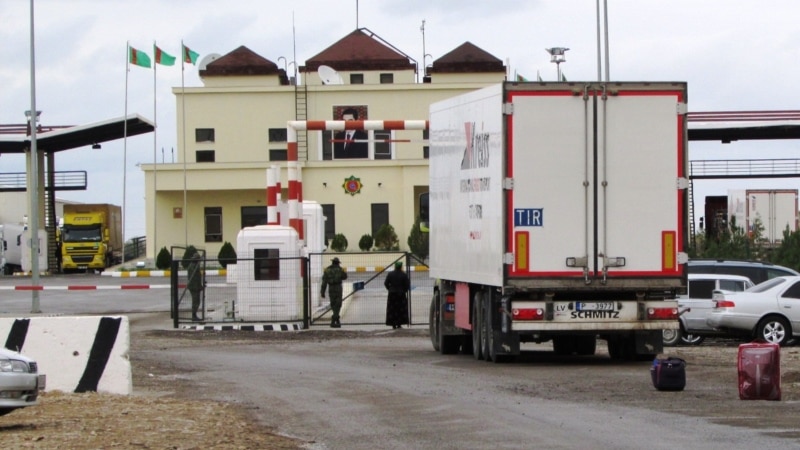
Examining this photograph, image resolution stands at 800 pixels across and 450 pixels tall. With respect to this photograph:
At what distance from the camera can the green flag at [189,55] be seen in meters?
73.1

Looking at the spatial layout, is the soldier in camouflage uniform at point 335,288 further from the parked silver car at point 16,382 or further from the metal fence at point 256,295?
the parked silver car at point 16,382

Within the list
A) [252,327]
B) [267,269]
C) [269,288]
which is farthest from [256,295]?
[252,327]

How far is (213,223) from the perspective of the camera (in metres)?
77.8

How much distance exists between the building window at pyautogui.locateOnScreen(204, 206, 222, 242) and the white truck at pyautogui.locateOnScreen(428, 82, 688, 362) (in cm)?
5809

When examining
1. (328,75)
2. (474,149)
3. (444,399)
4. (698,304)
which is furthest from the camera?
(328,75)

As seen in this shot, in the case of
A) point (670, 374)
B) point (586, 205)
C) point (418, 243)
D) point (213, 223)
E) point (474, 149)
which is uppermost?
point (474, 149)

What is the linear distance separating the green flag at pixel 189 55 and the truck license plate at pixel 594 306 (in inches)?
2180

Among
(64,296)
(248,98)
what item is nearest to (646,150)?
(64,296)

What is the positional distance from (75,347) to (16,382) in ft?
10.6

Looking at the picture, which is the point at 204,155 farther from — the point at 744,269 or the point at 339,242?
the point at 744,269

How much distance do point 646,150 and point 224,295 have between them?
15881 mm

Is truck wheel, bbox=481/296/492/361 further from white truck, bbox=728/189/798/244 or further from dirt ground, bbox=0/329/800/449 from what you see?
white truck, bbox=728/189/798/244

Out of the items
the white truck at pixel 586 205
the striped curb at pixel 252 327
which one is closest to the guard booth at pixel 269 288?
the striped curb at pixel 252 327

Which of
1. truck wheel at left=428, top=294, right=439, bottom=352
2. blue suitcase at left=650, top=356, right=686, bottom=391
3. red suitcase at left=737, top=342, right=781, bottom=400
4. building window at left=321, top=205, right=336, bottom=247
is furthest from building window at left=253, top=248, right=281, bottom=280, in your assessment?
building window at left=321, top=205, right=336, bottom=247
